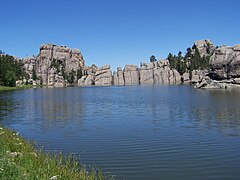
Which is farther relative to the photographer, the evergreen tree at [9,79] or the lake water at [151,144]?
the evergreen tree at [9,79]

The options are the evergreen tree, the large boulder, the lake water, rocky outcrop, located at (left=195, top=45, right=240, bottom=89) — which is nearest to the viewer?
the lake water

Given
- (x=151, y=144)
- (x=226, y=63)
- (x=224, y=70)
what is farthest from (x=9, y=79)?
(x=151, y=144)

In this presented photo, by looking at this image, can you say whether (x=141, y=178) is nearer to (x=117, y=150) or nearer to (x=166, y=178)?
(x=166, y=178)

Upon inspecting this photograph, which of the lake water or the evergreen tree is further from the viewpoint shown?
the evergreen tree

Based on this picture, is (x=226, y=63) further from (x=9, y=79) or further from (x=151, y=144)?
(x=151, y=144)

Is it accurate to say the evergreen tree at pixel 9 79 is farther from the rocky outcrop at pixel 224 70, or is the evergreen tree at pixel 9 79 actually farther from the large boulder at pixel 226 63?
the large boulder at pixel 226 63

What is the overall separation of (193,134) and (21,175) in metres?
20.7

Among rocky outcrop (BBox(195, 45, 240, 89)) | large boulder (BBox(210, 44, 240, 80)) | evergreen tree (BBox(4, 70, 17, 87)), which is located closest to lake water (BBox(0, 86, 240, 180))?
rocky outcrop (BBox(195, 45, 240, 89))

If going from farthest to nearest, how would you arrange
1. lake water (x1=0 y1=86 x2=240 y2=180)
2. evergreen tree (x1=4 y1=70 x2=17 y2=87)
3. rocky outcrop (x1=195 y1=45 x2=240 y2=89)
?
evergreen tree (x1=4 y1=70 x2=17 y2=87)
rocky outcrop (x1=195 y1=45 x2=240 y2=89)
lake water (x1=0 y1=86 x2=240 y2=180)

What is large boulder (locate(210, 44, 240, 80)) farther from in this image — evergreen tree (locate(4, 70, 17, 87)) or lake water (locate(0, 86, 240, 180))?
lake water (locate(0, 86, 240, 180))

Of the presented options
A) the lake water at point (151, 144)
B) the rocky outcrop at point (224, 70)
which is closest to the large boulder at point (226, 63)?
the rocky outcrop at point (224, 70)

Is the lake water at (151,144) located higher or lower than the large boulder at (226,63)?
lower

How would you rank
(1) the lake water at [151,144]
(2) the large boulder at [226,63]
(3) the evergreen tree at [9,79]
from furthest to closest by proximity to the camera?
(3) the evergreen tree at [9,79]
(2) the large boulder at [226,63]
(1) the lake water at [151,144]

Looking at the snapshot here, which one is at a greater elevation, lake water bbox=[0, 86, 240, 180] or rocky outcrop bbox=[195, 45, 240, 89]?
rocky outcrop bbox=[195, 45, 240, 89]
